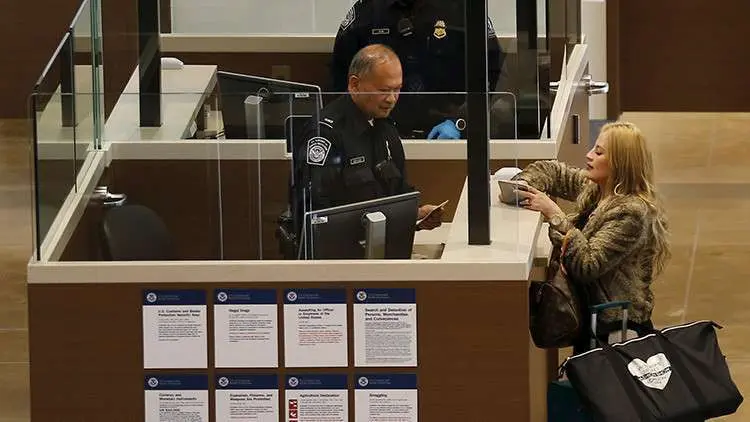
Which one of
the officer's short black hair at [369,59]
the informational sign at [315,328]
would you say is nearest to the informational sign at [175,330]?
the informational sign at [315,328]

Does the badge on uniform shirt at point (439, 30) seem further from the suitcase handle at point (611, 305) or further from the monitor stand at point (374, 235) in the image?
the monitor stand at point (374, 235)

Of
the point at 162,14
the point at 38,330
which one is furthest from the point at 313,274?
the point at 162,14

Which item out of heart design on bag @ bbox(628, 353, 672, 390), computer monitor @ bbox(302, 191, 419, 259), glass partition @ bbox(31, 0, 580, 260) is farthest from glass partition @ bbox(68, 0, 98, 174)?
heart design on bag @ bbox(628, 353, 672, 390)

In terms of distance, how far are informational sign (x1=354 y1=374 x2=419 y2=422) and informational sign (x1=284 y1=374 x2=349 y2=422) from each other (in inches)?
1.8

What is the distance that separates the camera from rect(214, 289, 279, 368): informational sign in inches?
226

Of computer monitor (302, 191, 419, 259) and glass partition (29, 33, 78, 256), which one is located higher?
glass partition (29, 33, 78, 256)

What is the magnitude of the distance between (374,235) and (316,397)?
54cm

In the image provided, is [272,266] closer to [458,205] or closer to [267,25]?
[458,205]

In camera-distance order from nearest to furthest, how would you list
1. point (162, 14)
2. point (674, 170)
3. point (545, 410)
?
point (545, 410)
point (162, 14)
point (674, 170)

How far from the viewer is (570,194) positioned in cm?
677

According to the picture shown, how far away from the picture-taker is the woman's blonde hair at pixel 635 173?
6.18 metres

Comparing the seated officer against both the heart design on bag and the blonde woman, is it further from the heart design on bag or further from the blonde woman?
the heart design on bag

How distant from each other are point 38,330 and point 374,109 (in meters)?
1.28

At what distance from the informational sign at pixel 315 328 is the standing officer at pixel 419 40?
1832mm
